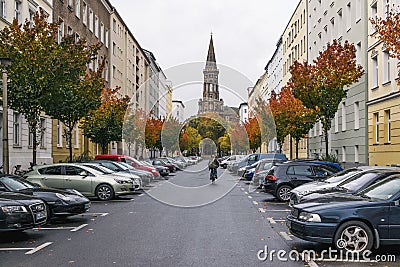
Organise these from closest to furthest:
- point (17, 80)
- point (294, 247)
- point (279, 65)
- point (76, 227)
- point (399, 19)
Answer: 1. point (294, 247)
2. point (76, 227)
3. point (399, 19)
4. point (17, 80)
5. point (279, 65)

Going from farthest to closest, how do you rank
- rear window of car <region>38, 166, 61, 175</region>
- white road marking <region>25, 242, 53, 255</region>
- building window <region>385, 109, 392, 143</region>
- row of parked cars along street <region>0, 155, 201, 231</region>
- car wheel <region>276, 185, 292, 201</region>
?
building window <region>385, 109, 392, 143</region> < car wheel <region>276, 185, 292, 201</region> < rear window of car <region>38, 166, 61, 175</region> < row of parked cars along street <region>0, 155, 201, 231</region> < white road marking <region>25, 242, 53, 255</region>

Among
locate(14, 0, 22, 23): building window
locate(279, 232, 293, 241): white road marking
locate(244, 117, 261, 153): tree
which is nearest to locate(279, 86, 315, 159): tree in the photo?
locate(244, 117, 261, 153): tree

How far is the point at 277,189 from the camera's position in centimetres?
2036

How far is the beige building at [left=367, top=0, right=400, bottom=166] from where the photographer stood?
27.1 meters

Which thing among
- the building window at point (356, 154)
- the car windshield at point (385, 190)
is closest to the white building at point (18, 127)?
the building window at point (356, 154)

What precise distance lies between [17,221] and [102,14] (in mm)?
49894

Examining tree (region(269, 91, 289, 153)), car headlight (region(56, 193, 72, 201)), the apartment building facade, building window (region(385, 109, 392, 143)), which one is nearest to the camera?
car headlight (region(56, 193, 72, 201))

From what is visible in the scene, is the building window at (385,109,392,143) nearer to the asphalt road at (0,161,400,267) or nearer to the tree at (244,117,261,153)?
the asphalt road at (0,161,400,267)

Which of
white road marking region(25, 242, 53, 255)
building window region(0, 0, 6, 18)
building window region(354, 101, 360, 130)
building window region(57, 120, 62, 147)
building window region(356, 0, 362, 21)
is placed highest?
building window region(356, 0, 362, 21)

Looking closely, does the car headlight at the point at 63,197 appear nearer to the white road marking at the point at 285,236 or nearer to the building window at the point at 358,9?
the white road marking at the point at 285,236

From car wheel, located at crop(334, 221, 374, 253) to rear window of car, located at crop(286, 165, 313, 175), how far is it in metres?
10.7

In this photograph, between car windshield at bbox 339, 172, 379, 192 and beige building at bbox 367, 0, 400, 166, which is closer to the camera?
car windshield at bbox 339, 172, 379, 192

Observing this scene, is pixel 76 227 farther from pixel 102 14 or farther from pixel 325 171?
pixel 102 14

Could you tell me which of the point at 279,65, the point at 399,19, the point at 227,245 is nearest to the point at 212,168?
the point at 399,19
